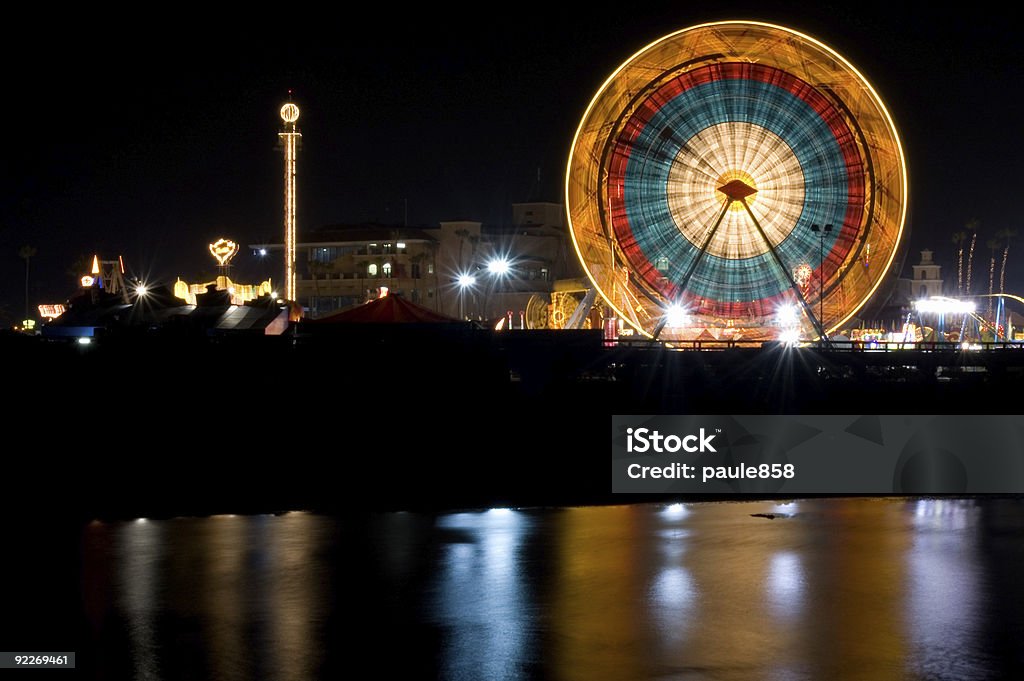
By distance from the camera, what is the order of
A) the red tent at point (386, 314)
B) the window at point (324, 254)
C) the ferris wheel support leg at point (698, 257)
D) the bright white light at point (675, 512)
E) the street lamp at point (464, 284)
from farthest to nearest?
1. the window at point (324, 254)
2. the street lamp at point (464, 284)
3. the red tent at point (386, 314)
4. the ferris wheel support leg at point (698, 257)
5. the bright white light at point (675, 512)

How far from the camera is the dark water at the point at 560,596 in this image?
13.2m

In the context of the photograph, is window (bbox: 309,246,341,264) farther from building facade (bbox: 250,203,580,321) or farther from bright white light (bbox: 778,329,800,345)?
bright white light (bbox: 778,329,800,345)

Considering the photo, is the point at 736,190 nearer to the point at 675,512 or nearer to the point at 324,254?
the point at 675,512

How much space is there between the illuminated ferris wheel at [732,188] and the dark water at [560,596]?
2599 centimetres

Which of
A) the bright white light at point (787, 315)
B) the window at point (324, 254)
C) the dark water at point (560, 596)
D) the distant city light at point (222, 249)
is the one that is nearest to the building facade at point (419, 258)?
the window at point (324, 254)

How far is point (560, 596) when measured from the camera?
16359 millimetres

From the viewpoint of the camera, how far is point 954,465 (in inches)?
1065

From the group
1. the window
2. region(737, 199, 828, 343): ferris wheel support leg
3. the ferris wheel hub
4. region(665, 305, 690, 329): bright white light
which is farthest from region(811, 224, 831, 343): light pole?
the window

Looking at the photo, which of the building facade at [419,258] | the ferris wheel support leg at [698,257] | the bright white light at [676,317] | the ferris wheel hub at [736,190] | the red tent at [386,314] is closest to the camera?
the ferris wheel hub at [736,190]

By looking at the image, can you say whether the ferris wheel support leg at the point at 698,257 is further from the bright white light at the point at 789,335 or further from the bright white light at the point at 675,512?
the bright white light at the point at 675,512

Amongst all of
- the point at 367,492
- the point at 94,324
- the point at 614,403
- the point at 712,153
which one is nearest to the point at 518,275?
the point at 94,324

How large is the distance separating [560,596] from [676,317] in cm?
3402

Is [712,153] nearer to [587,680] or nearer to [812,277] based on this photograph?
[812,277]

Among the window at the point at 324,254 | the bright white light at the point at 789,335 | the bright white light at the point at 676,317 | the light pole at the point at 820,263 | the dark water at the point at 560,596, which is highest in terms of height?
the window at the point at 324,254
